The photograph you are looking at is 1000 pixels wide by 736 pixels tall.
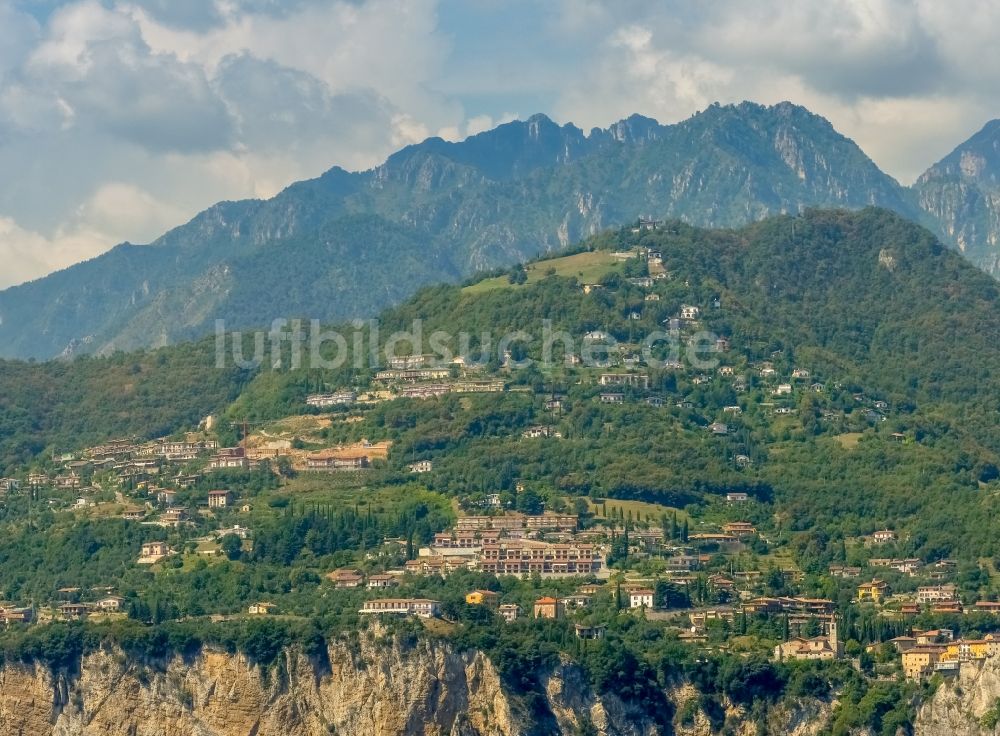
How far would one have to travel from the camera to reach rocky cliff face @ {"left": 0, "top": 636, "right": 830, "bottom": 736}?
331ft

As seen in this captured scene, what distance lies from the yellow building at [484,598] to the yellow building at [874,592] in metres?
15.7

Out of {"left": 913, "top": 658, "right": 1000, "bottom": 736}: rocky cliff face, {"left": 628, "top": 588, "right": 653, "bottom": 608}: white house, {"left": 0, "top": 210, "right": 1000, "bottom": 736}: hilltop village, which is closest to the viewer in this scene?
{"left": 913, "top": 658, "right": 1000, "bottom": 736}: rocky cliff face

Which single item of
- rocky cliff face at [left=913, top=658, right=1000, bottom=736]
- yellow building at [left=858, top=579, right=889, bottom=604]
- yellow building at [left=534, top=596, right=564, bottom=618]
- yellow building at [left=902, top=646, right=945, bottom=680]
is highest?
yellow building at [left=858, top=579, right=889, bottom=604]

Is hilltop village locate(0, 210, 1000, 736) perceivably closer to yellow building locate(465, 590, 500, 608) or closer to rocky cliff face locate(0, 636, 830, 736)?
yellow building locate(465, 590, 500, 608)

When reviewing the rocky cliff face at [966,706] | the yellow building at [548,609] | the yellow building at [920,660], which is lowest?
Result: the rocky cliff face at [966,706]

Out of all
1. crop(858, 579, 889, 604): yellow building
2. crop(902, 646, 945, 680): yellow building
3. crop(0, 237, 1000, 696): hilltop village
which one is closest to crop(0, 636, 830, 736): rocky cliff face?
crop(902, 646, 945, 680): yellow building

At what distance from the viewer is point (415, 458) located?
14062 cm

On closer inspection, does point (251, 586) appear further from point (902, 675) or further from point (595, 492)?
point (902, 675)

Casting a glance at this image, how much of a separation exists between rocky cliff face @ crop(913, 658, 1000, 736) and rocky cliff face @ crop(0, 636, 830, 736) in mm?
4140

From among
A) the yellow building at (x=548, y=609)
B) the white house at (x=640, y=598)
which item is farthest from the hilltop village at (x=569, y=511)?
the yellow building at (x=548, y=609)

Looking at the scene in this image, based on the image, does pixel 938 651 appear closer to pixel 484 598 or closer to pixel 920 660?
pixel 920 660

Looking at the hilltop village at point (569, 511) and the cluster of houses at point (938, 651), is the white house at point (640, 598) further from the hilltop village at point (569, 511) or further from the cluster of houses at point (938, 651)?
the cluster of houses at point (938, 651)

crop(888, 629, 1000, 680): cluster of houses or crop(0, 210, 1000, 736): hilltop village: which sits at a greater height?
crop(0, 210, 1000, 736): hilltop village

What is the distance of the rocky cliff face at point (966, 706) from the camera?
97625 millimetres
